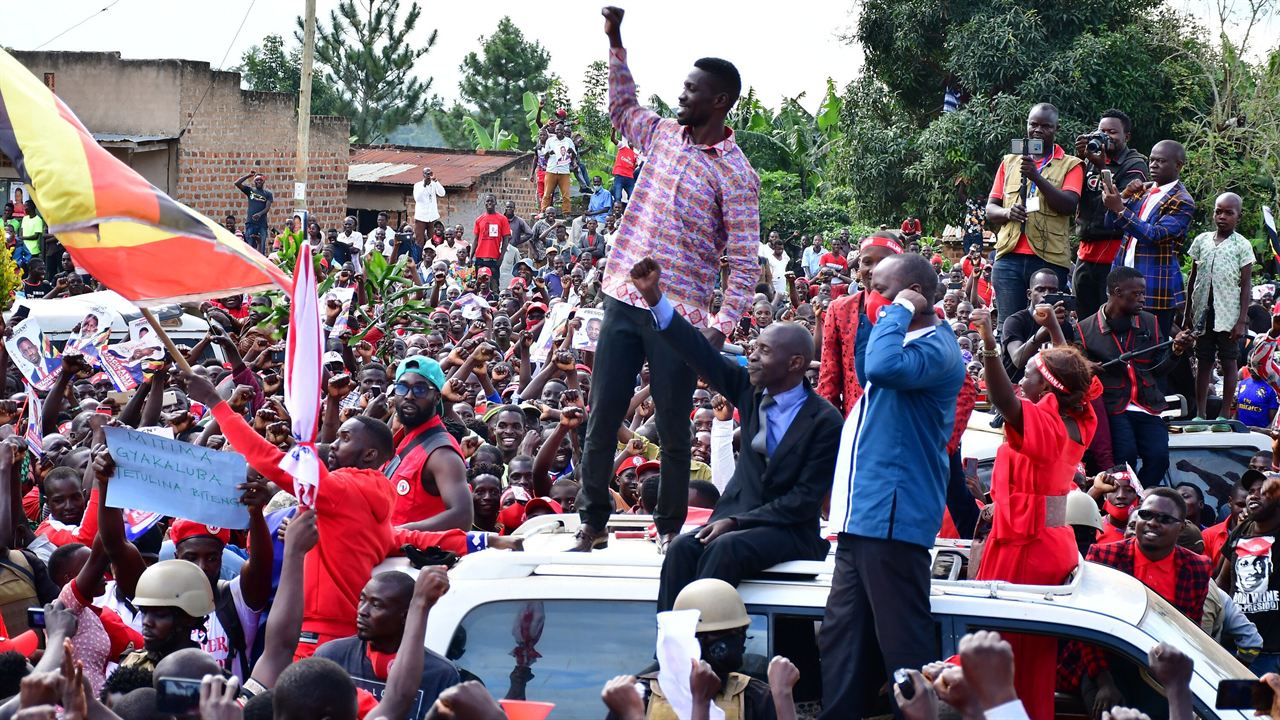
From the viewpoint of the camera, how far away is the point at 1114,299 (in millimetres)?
8969

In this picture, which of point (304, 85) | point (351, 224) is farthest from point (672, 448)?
point (304, 85)

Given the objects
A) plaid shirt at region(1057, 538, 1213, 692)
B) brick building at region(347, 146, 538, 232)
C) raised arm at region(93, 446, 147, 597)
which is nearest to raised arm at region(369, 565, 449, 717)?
raised arm at region(93, 446, 147, 597)

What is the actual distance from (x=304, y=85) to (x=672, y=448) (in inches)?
881

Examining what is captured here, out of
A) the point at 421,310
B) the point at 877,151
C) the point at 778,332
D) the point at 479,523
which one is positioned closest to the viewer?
the point at 778,332

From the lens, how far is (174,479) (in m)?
5.36

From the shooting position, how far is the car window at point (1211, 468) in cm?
869

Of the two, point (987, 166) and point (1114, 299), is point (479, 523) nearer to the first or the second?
point (1114, 299)

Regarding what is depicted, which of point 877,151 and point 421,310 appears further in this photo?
point 877,151

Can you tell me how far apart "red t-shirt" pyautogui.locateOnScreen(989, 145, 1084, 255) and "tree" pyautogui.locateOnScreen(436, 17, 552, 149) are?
54066mm

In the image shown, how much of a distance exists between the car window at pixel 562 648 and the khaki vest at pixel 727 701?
0.16 meters

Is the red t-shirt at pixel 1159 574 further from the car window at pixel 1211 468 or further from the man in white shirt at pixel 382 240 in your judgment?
the man in white shirt at pixel 382 240

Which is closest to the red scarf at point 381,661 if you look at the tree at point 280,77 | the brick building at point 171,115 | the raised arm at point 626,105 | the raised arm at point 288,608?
the raised arm at point 288,608

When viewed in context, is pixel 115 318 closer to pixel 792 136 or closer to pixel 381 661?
pixel 381 661

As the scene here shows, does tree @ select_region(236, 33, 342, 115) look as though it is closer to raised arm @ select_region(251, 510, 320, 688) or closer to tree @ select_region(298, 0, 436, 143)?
tree @ select_region(298, 0, 436, 143)
